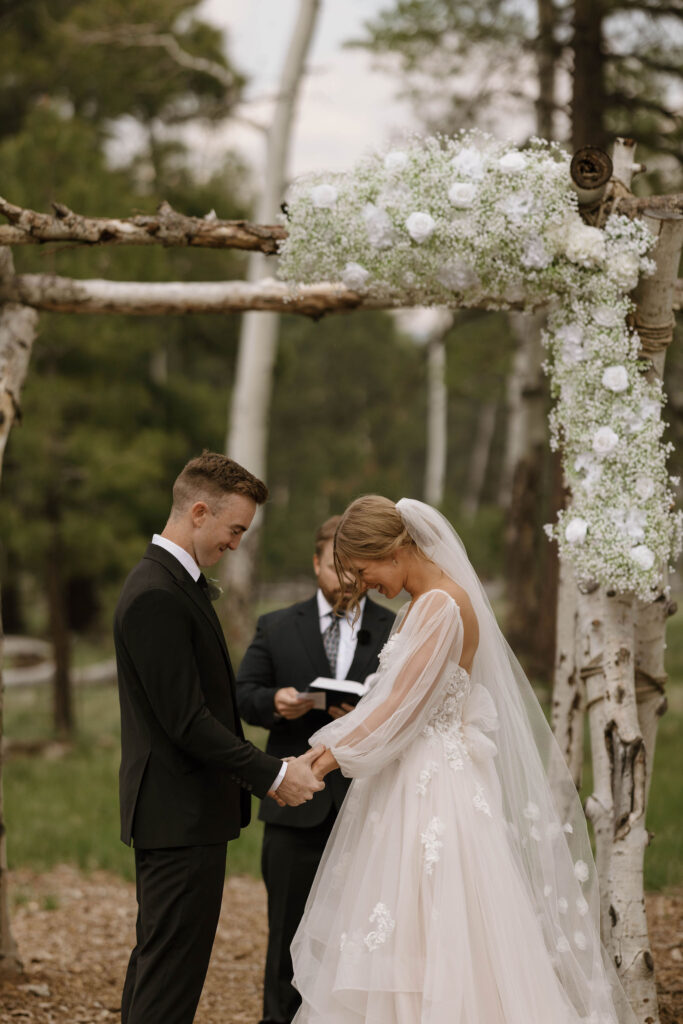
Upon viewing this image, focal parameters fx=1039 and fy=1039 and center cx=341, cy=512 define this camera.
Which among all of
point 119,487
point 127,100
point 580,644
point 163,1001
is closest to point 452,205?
point 580,644

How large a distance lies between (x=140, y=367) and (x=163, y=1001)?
11215mm

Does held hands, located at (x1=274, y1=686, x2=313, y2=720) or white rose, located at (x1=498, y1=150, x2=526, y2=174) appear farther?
white rose, located at (x1=498, y1=150, x2=526, y2=174)

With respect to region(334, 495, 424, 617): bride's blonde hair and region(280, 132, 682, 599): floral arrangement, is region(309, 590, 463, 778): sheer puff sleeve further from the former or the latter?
region(280, 132, 682, 599): floral arrangement

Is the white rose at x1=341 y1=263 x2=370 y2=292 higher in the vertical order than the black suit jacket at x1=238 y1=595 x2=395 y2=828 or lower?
higher

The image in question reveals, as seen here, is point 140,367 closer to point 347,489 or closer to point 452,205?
point 452,205

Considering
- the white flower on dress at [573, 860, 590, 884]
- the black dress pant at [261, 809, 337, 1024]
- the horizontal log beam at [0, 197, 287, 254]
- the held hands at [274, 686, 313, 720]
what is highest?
the horizontal log beam at [0, 197, 287, 254]

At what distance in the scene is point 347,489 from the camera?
90.6ft

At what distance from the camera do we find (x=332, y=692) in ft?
14.2

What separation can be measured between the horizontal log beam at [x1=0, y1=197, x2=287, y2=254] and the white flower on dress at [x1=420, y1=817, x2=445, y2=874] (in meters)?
2.61

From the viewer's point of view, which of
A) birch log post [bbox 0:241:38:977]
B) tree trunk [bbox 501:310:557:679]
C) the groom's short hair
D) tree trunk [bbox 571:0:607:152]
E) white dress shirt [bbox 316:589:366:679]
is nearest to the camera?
the groom's short hair

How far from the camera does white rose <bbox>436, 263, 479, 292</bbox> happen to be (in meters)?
4.53

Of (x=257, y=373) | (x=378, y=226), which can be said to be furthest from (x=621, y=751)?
(x=257, y=373)

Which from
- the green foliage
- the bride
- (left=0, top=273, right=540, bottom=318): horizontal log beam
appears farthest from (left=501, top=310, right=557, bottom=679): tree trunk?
the bride

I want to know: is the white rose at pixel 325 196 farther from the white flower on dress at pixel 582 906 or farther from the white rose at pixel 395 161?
the white flower on dress at pixel 582 906
